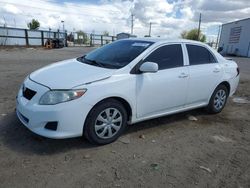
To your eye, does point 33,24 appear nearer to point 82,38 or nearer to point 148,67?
point 82,38

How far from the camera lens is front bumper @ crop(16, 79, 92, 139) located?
3.23 meters

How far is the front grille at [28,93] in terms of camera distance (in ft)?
11.4

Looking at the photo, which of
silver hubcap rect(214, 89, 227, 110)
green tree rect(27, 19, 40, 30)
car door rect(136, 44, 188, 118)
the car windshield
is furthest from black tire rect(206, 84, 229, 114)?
green tree rect(27, 19, 40, 30)

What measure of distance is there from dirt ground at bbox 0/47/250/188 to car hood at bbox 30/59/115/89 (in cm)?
93

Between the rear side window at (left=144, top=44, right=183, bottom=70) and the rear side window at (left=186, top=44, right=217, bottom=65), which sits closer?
the rear side window at (left=144, top=44, right=183, bottom=70)

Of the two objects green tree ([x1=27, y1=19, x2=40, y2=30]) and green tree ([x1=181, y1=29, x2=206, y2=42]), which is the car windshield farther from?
green tree ([x1=181, y1=29, x2=206, y2=42])

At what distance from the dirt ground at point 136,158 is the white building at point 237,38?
3566 cm

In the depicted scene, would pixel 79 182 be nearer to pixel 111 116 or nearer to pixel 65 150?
pixel 65 150

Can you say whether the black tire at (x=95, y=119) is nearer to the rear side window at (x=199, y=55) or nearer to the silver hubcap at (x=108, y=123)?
the silver hubcap at (x=108, y=123)

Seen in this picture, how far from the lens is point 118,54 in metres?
4.34

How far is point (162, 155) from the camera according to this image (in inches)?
139

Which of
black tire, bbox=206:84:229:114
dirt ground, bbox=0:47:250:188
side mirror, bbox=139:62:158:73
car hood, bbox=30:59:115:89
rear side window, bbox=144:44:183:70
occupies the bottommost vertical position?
dirt ground, bbox=0:47:250:188

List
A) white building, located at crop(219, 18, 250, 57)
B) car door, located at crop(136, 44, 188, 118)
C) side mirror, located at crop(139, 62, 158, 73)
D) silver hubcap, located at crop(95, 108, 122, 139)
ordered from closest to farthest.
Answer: silver hubcap, located at crop(95, 108, 122, 139), side mirror, located at crop(139, 62, 158, 73), car door, located at crop(136, 44, 188, 118), white building, located at crop(219, 18, 250, 57)

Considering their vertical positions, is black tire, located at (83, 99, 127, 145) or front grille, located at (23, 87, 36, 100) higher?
front grille, located at (23, 87, 36, 100)
